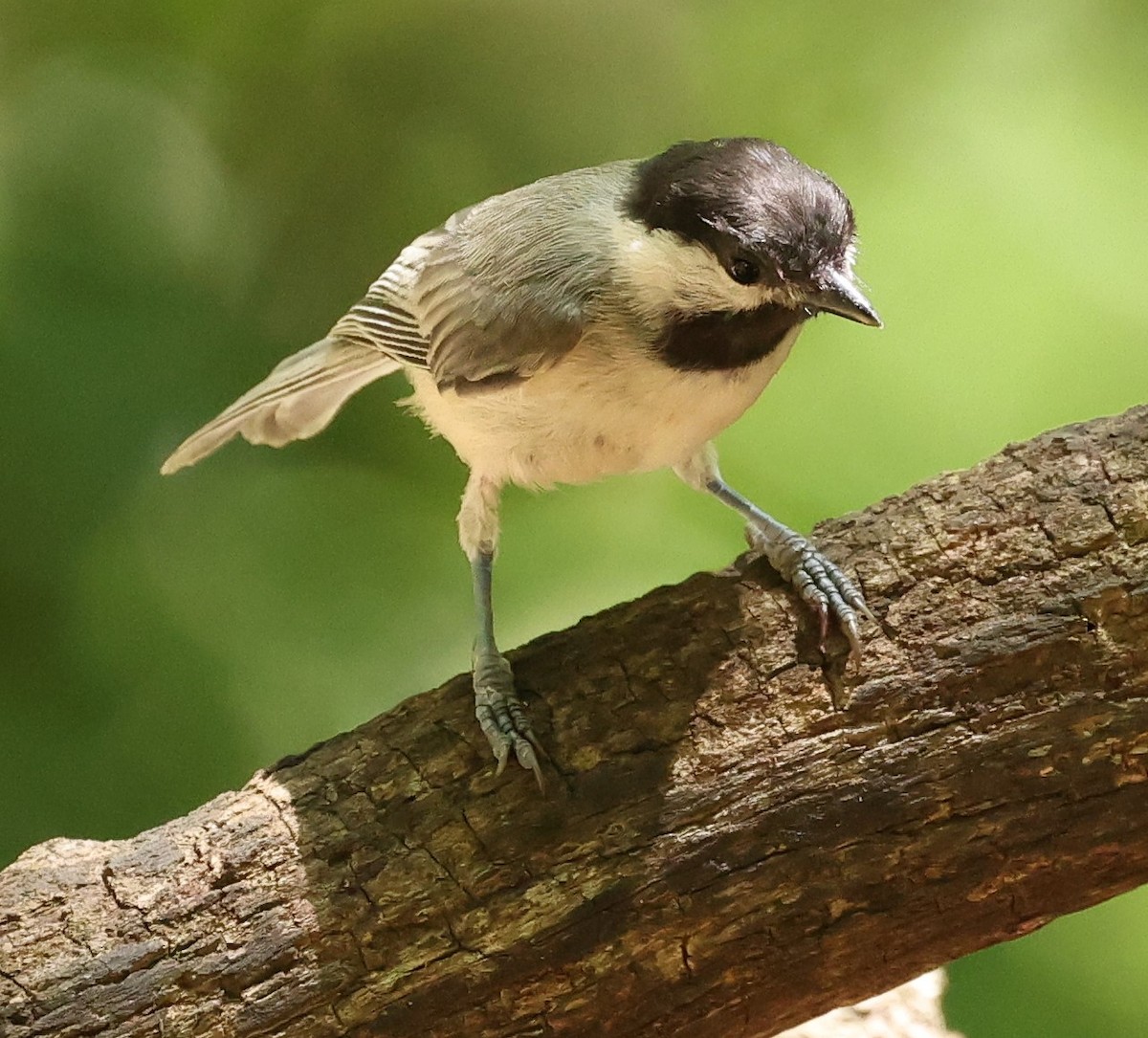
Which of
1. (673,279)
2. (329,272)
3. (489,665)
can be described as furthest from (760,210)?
(329,272)

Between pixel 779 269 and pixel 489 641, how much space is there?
94cm

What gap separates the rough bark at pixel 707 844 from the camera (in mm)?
1851

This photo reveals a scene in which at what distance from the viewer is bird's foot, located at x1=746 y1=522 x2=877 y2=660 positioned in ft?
6.70

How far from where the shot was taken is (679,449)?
2.21 meters

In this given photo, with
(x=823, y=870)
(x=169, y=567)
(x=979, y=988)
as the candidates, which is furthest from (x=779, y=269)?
(x=169, y=567)

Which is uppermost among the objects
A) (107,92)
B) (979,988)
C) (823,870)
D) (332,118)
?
(107,92)

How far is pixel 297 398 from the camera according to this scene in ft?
9.78

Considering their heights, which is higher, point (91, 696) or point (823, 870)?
point (91, 696)

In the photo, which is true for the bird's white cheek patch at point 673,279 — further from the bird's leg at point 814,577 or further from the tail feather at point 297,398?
the tail feather at point 297,398

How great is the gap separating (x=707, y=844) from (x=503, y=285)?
1.09 m

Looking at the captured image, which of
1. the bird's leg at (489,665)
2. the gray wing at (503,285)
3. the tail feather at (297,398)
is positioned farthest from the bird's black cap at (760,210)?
the tail feather at (297,398)

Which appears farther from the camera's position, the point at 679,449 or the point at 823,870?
the point at 679,449

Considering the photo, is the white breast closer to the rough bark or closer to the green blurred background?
the rough bark

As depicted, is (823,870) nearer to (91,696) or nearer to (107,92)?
(91,696)
